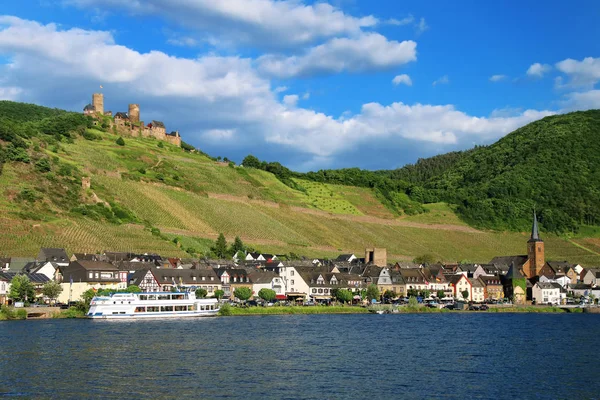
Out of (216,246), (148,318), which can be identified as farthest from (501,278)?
(148,318)

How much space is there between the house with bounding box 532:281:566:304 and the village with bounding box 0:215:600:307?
15 centimetres

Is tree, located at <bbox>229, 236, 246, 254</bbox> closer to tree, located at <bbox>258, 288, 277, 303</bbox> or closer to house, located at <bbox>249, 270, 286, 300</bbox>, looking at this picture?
house, located at <bbox>249, 270, 286, 300</bbox>

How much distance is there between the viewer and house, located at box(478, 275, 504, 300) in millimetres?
116062

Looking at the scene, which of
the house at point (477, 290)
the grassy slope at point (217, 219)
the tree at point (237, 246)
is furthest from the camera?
the tree at point (237, 246)

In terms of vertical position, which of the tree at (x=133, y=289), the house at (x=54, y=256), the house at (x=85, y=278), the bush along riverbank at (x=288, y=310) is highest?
the house at (x=54, y=256)

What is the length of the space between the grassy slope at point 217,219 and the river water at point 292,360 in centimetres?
4846

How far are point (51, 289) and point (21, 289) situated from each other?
126 inches

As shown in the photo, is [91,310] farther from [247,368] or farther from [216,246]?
[216,246]

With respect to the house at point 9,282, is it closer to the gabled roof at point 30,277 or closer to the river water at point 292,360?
→ the gabled roof at point 30,277

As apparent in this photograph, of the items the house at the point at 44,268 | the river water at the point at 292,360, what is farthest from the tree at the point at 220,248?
the river water at the point at 292,360

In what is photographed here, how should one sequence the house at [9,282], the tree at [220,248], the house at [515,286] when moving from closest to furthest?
the house at [9,282]
the house at [515,286]
the tree at [220,248]

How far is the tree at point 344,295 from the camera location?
320ft

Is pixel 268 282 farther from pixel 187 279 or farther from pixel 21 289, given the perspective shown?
pixel 21 289

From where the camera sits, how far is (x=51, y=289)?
81.2 m
